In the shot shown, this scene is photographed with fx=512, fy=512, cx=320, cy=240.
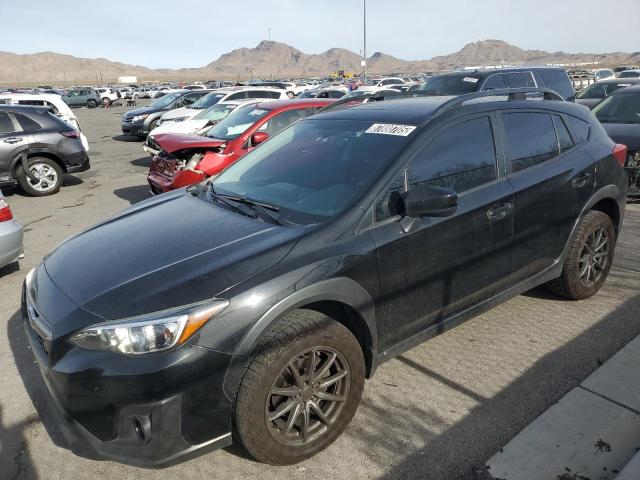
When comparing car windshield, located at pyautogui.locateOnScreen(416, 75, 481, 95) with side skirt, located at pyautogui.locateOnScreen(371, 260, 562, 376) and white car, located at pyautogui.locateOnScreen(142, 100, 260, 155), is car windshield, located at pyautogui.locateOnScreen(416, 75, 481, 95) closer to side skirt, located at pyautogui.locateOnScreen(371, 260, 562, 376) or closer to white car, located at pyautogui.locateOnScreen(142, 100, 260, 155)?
white car, located at pyautogui.locateOnScreen(142, 100, 260, 155)

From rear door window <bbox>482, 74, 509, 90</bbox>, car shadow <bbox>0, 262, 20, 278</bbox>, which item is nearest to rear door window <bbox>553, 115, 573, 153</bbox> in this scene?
car shadow <bbox>0, 262, 20, 278</bbox>

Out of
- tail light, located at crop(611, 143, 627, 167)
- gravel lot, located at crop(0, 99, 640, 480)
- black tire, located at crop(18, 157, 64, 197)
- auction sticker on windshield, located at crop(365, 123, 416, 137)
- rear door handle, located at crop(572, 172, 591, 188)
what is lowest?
gravel lot, located at crop(0, 99, 640, 480)

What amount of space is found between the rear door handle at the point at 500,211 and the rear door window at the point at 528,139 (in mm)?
297

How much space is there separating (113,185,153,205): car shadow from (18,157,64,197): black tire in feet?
3.69

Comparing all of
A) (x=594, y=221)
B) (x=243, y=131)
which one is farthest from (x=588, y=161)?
(x=243, y=131)

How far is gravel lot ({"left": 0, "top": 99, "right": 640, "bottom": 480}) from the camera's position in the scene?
2.62 metres

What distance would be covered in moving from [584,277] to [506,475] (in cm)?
237

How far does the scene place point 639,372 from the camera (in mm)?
3266

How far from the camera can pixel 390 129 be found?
10.6 feet

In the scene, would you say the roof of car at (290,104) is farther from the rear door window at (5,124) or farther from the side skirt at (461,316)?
the side skirt at (461,316)

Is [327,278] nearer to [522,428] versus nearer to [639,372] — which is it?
[522,428]

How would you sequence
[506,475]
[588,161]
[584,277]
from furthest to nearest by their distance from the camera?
[584,277] → [588,161] → [506,475]

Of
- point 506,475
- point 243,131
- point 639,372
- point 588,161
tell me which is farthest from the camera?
point 243,131

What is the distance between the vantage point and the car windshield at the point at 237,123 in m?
7.86
